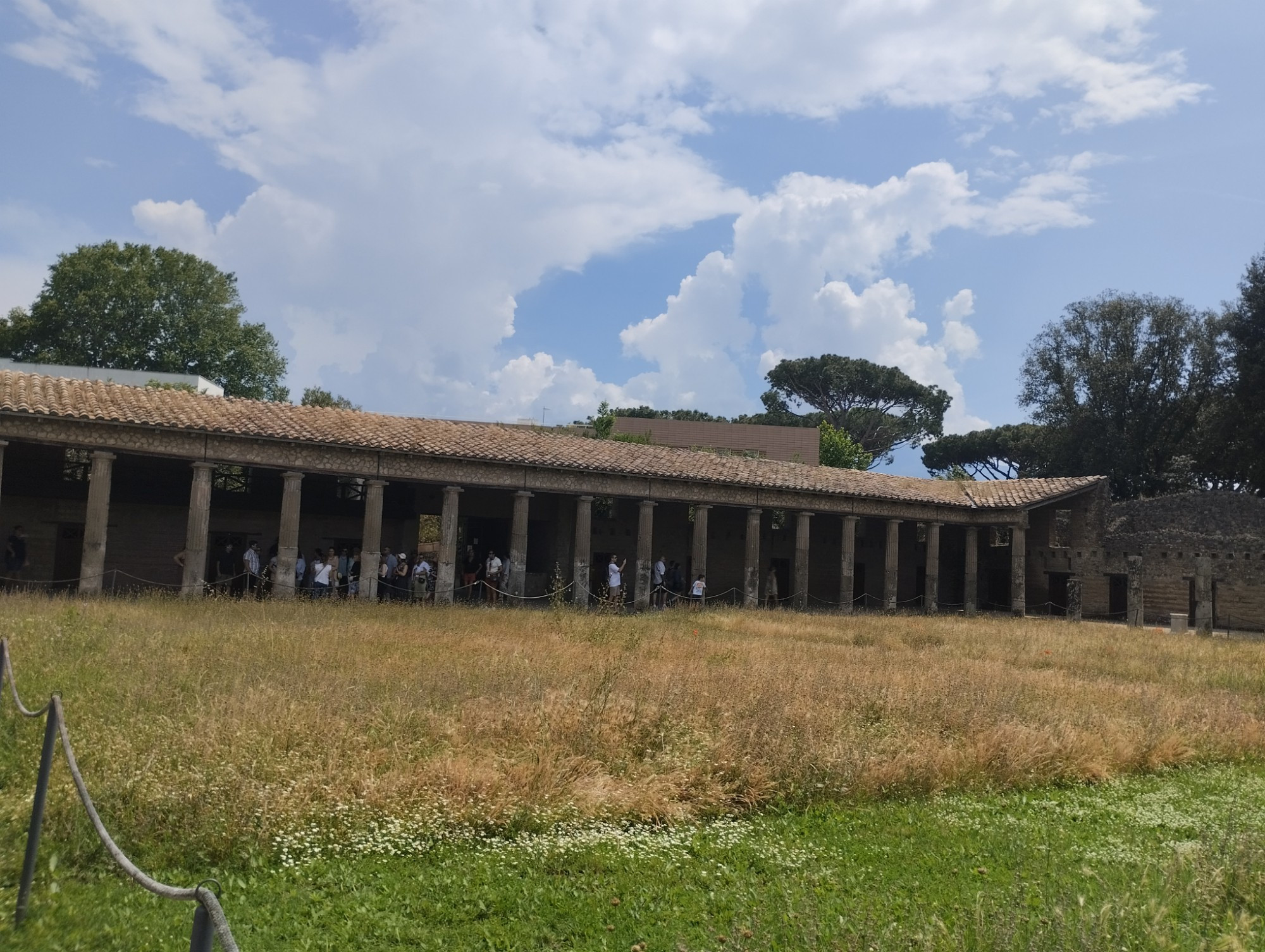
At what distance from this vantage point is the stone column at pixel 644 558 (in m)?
25.0

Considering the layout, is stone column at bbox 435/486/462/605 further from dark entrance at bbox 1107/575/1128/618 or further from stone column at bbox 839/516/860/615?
dark entrance at bbox 1107/575/1128/618

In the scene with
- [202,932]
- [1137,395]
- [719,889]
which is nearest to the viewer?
[202,932]

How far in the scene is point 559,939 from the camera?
489cm

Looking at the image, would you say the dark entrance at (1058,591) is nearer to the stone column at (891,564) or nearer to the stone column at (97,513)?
the stone column at (891,564)

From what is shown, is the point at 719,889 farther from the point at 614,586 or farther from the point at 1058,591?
the point at 1058,591

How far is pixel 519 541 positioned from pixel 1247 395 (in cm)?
2665

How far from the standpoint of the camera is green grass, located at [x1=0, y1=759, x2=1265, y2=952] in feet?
15.3

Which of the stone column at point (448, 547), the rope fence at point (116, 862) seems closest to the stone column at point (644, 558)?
the stone column at point (448, 547)

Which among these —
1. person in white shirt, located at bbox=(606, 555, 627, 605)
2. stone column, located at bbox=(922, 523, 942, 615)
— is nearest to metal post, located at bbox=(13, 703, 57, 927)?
person in white shirt, located at bbox=(606, 555, 627, 605)

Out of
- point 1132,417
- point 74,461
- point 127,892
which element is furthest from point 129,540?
point 1132,417

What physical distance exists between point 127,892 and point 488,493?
897 inches

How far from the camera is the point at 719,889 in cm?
560

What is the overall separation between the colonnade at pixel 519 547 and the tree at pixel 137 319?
2385 centimetres

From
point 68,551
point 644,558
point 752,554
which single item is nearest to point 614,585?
point 644,558
